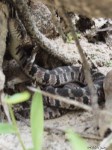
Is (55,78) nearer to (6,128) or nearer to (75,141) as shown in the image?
(6,128)

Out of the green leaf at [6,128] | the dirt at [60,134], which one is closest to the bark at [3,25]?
the dirt at [60,134]

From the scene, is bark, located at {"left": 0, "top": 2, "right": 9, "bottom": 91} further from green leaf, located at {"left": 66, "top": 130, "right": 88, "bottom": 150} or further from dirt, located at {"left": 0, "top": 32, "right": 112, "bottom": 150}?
green leaf, located at {"left": 66, "top": 130, "right": 88, "bottom": 150}

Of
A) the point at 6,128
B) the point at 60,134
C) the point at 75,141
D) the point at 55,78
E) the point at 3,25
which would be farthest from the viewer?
the point at 55,78

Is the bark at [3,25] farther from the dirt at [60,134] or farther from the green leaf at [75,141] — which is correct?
the green leaf at [75,141]

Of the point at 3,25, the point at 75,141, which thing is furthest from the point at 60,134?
the point at 75,141

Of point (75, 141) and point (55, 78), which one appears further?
point (55, 78)

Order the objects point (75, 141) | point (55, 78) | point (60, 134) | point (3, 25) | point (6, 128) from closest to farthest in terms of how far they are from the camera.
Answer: point (75, 141) < point (6, 128) < point (60, 134) < point (3, 25) < point (55, 78)

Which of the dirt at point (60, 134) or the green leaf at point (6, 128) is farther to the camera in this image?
the dirt at point (60, 134)

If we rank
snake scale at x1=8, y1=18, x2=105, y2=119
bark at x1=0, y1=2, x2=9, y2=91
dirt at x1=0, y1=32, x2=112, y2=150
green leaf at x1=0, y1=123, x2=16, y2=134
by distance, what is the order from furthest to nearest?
snake scale at x1=8, y1=18, x2=105, y2=119 < bark at x1=0, y1=2, x2=9, y2=91 < dirt at x1=0, y1=32, x2=112, y2=150 < green leaf at x1=0, y1=123, x2=16, y2=134

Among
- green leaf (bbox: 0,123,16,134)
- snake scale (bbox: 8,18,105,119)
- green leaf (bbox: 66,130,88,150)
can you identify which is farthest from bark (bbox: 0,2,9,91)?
green leaf (bbox: 66,130,88,150)
